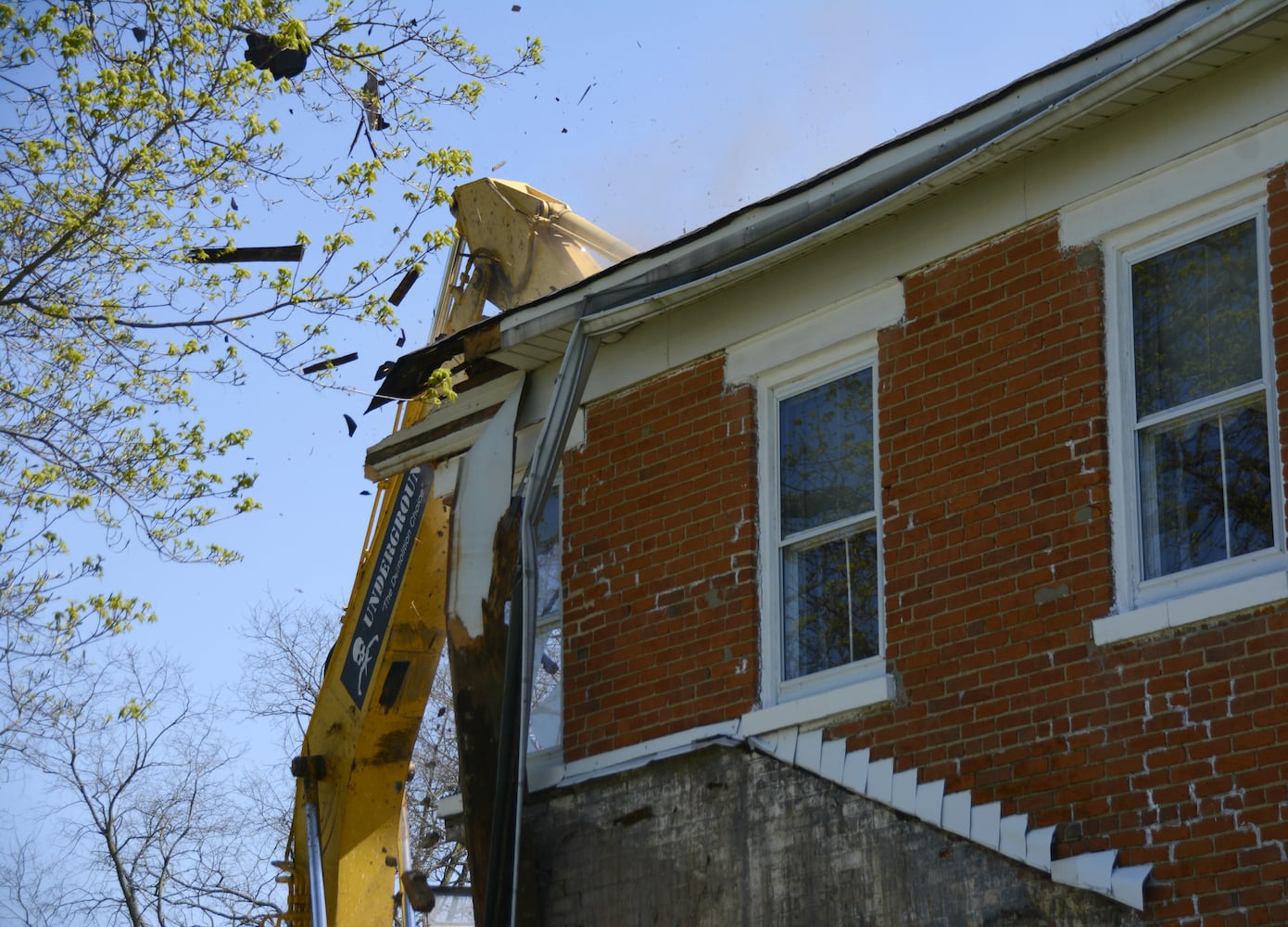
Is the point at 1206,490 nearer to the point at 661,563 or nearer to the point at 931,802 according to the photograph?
the point at 931,802

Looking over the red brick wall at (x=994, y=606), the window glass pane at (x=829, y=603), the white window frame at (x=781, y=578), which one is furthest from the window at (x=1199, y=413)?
the window glass pane at (x=829, y=603)

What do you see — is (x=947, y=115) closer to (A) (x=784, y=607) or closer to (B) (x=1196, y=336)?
(B) (x=1196, y=336)

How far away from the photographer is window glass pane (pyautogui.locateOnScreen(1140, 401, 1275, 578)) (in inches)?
280

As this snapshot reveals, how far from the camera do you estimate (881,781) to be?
26.6ft

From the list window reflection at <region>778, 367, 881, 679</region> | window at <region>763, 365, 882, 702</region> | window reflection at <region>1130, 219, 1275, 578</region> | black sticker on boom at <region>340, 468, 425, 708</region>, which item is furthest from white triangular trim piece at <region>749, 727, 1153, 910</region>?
black sticker on boom at <region>340, 468, 425, 708</region>

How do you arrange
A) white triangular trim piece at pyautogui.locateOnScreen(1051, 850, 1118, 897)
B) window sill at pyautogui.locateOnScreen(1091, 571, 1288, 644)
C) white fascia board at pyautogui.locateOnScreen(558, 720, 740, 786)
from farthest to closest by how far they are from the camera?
white fascia board at pyautogui.locateOnScreen(558, 720, 740, 786), white triangular trim piece at pyautogui.locateOnScreen(1051, 850, 1118, 897), window sill at pyautogui.locateOnScreen(1091, 571, 1288, 644)

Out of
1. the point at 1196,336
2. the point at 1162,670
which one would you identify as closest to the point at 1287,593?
the point at 1162,670

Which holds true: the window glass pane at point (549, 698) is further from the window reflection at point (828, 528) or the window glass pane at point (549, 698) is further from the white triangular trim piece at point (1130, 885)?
the white triangular trim piece at point (1130, 885)

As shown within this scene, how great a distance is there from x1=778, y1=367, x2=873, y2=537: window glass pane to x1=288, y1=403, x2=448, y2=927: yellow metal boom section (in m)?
2.88

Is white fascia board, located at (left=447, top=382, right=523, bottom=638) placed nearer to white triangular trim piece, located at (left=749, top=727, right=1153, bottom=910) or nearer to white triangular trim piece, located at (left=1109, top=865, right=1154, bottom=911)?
→ white triangular trim piece, located at (left=749, top=727, right=1153, bottom=910)

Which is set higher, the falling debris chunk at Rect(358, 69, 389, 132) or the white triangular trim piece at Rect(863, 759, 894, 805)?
the falling debris chunk at Rect(358, 69, 389, 132)

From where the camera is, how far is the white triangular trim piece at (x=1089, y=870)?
22.9ft

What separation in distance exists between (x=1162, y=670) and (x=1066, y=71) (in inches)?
113

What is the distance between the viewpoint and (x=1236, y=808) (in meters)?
6.70
